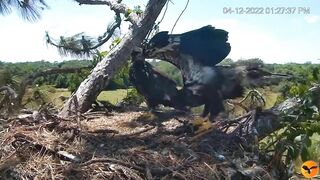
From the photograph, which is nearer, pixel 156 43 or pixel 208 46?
pixel 208 46

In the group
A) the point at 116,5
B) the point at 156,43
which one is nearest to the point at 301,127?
the point at 156,43

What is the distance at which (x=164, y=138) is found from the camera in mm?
3416

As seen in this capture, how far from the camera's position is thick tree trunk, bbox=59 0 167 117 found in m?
4.54

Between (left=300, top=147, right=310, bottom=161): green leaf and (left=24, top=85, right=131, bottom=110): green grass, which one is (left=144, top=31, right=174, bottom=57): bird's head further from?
(left=300, top=147, right=310, bottom=161): green leaf

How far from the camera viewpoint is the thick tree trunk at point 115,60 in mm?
4535

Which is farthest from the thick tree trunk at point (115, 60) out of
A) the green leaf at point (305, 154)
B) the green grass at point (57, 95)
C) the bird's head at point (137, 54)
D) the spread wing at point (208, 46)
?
the green leaf at point (305, 154)

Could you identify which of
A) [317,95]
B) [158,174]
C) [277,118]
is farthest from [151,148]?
[317,95]

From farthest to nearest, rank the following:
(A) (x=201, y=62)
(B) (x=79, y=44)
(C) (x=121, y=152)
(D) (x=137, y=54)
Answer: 1. (B) (x=79, y=44)
2. (D) (x=137, y=54)
3. (A) (x=201, y=62)
4. (C) (x=121, y=152)

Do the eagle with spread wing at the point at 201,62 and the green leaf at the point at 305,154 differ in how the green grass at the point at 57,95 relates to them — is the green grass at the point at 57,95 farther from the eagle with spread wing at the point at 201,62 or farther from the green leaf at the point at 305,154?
the green leaf at the point at 305,154

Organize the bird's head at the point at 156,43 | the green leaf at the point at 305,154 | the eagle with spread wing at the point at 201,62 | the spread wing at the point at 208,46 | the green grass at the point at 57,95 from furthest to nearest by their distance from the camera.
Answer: the green grass at the point at 57,95 → the bird's head at the point at 156,43 → the spread wing at the point at 208,46 → the eagle with spread wing at the point at 201,62 → the green leaf at the point at 305,154

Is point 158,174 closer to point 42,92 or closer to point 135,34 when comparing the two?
point 135,34

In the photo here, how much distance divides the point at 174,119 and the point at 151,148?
3.22 ft

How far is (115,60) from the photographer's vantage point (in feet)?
15.3

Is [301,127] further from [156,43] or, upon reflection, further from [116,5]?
[116,5]
